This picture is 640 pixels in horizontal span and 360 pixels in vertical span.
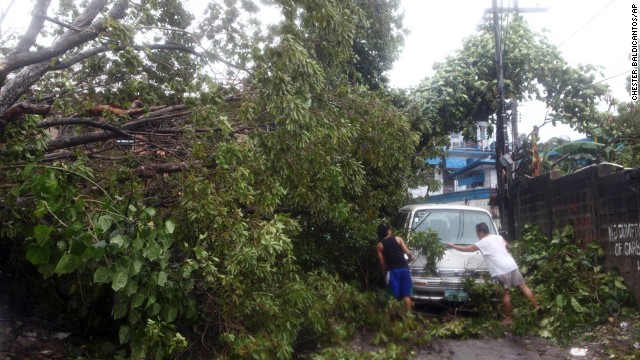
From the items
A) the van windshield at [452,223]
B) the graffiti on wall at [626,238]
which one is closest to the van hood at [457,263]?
the van windshield at [452,223]

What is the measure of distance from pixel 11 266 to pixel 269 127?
11.5ft

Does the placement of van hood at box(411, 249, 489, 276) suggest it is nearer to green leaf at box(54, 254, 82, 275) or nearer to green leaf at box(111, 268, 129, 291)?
green leaf at box(111, 268, 129, 291)

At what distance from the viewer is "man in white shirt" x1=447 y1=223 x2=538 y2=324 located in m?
9.28

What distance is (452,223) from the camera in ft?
35.8

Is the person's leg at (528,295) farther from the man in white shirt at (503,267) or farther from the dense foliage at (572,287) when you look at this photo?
the dense foliage at (572,287)

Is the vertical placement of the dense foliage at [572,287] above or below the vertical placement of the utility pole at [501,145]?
below

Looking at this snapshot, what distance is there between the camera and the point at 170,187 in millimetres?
7531

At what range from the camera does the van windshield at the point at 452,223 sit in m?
10.7

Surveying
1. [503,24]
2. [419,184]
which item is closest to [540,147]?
[503,24]

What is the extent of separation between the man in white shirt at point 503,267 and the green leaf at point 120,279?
5.40 metres

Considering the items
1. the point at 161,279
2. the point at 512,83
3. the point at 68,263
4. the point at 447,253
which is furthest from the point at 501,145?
the point at 68,263

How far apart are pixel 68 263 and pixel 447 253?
Result: 20.1ft

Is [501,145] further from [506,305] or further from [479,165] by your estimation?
[479,165]

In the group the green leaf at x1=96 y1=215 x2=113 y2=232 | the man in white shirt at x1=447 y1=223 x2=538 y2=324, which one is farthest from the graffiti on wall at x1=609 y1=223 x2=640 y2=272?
the green leaf at x1=96 y1=215 x2=113 y2=232
